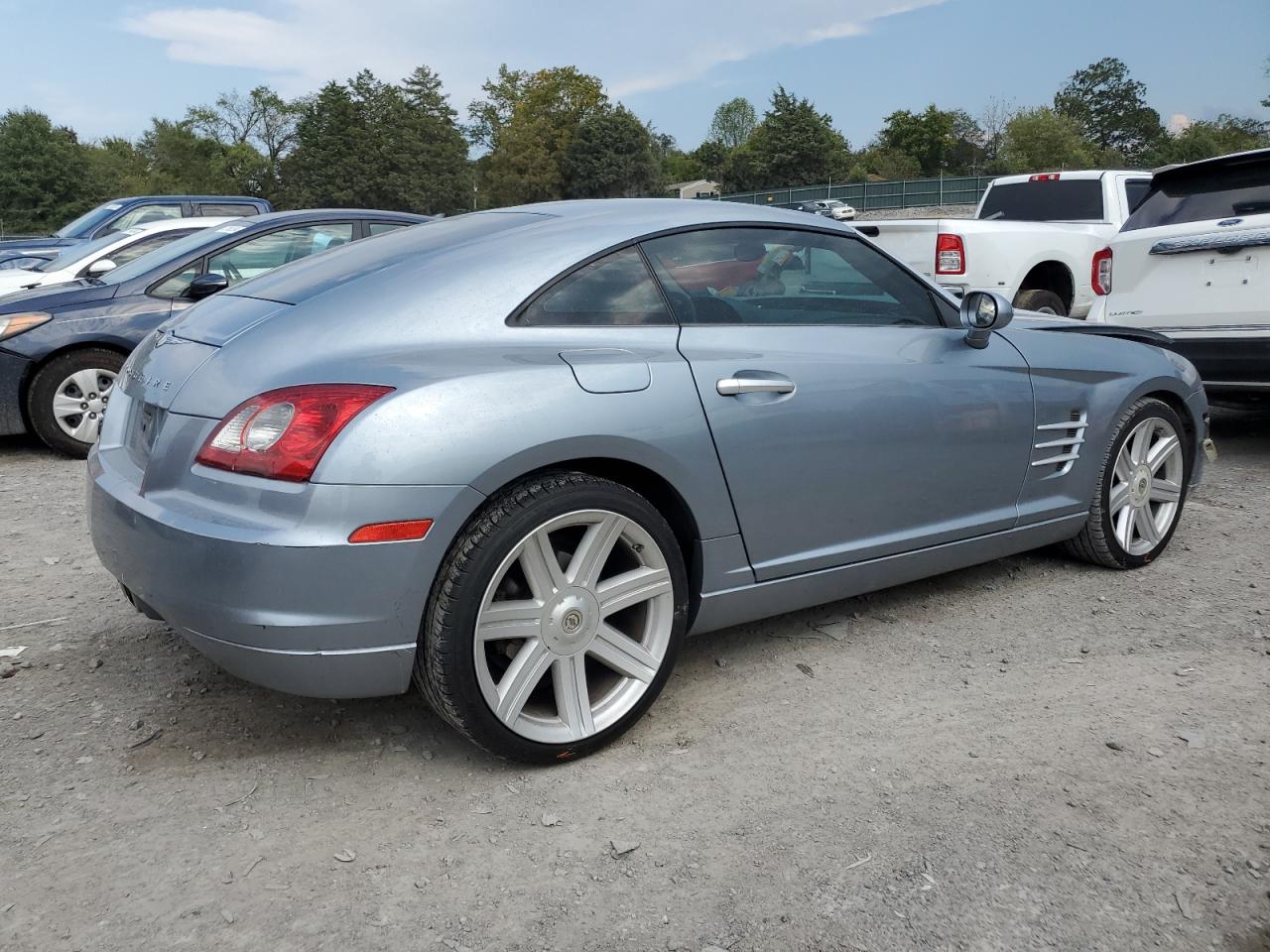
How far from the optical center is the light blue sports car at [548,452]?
8.63ft

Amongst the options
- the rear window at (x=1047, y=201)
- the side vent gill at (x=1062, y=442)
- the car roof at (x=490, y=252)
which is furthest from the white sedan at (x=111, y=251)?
the side vent gill at (x=1062, y=442)

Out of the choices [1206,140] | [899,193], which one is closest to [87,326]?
[899,193]

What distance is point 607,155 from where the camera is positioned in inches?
3735

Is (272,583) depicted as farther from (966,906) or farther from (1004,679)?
(1004,679)

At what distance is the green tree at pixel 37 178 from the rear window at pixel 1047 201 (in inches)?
2868

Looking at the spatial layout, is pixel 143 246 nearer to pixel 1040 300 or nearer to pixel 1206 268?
pixel 1040 300

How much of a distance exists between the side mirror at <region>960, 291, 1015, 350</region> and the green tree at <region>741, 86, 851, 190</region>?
97.6m

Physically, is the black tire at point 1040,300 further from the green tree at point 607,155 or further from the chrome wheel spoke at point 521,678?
the green tree at point 607,155

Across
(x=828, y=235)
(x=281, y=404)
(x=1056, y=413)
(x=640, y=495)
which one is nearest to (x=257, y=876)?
(x=281, y=404)

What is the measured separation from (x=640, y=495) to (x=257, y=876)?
1.36 meters

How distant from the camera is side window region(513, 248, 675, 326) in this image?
304 centimetres

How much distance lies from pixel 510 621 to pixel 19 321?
224 inches

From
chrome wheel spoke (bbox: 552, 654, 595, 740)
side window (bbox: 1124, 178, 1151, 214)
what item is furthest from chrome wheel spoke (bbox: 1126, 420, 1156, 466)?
side window (bbox: 1124, 178, 1151, 214)

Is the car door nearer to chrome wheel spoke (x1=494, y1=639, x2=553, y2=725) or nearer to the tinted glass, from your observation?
chrome wheel spoke (x1=494, y1=639, x2=553, y2=725)
